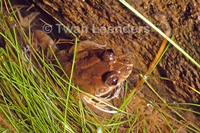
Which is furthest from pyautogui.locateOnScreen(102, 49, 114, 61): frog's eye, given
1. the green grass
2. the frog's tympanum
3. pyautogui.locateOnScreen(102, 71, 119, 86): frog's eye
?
the green grass

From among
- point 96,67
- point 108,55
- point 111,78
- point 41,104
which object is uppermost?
point 108,55

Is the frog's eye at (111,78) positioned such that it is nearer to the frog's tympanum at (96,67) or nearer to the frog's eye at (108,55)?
the frog's tympanum at (96,67)

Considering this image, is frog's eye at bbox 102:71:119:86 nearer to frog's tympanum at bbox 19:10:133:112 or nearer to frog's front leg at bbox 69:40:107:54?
frog's tympanum at bbox 19:10:133:112

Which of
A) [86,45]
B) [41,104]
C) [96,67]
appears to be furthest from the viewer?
[86,45]

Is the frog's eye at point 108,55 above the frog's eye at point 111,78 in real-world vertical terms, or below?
above

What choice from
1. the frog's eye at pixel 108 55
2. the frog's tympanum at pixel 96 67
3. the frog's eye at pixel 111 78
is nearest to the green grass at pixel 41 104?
the frog's tympanum at pixel 96 67

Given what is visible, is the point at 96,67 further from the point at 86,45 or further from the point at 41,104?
the point at 41,104

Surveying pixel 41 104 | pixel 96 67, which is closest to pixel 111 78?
pixel 96 67
